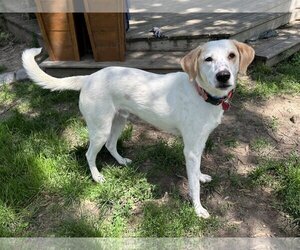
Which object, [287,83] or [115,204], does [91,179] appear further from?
[287,83]

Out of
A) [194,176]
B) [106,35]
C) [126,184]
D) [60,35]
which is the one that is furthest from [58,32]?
[194,176]

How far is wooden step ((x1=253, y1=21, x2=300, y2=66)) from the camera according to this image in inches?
202

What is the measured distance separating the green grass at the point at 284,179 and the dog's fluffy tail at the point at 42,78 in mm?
1816

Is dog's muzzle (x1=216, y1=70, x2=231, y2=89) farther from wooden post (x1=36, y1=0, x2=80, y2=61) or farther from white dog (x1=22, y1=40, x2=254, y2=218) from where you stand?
wooden post (x1=36, y1=0, x2=80, y2=61)

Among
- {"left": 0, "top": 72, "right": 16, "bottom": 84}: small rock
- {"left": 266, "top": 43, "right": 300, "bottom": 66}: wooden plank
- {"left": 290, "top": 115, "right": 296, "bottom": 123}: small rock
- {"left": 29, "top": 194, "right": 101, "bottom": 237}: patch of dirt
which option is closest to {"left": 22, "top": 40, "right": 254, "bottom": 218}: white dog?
{"left": 29, "top": 194, "right": 101, "bottom": 237}: patch of dirt

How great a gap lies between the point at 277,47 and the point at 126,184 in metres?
3.36

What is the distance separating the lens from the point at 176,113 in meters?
2.85

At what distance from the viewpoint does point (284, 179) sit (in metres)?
3.27

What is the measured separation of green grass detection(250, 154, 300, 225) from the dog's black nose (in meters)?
1.28

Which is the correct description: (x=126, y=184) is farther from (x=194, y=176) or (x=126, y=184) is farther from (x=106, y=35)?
(x=106, y=35)

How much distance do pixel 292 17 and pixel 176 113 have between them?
4.66 meters

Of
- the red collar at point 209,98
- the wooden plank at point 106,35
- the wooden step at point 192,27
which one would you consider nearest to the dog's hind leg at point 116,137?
the red collar at point 209,98

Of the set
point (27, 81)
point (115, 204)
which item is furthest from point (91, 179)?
point (27, 81)

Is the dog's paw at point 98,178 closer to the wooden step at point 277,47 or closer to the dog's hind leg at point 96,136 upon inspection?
the dog's hind leg at point 96,136
